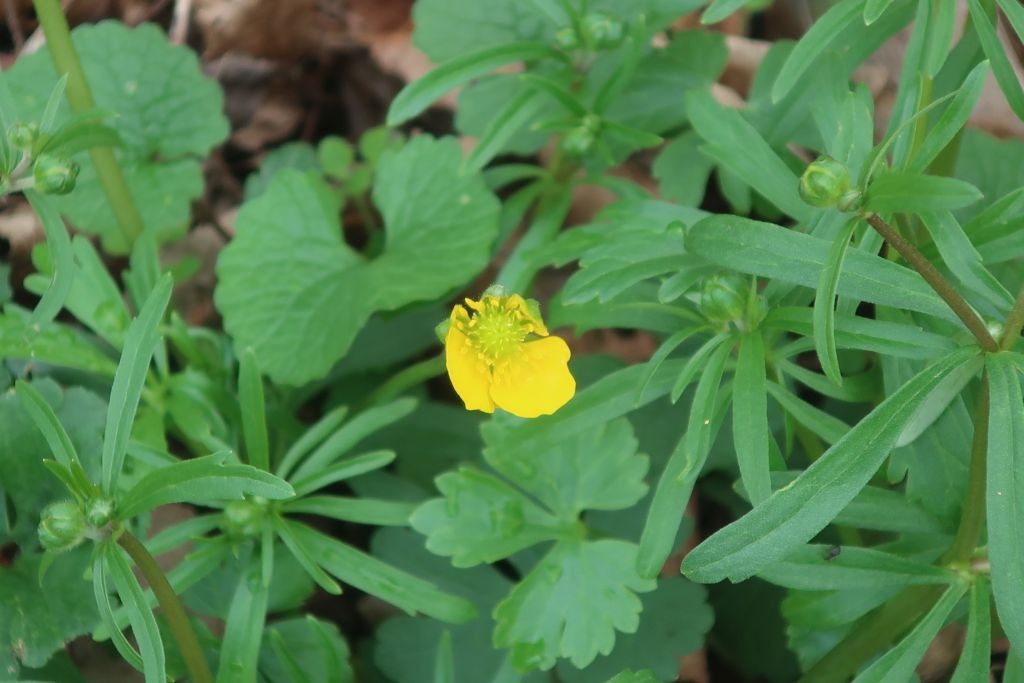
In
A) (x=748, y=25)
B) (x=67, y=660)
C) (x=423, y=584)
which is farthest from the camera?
(x=748, y=25)

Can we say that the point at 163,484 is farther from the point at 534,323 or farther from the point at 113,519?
the point at 534,323

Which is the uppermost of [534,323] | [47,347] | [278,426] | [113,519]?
[534,323]

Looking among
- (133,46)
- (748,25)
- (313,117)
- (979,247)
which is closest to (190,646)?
(979,247)

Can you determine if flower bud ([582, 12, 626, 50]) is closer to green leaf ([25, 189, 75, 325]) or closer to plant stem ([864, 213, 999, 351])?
plant stem ([864, 213, 999, 351])

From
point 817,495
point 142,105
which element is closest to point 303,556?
point 817,495

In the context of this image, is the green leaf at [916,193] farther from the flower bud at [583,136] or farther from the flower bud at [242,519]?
the flower bud at [242,519]

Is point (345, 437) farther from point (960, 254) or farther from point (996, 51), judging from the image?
point (996, 51)
